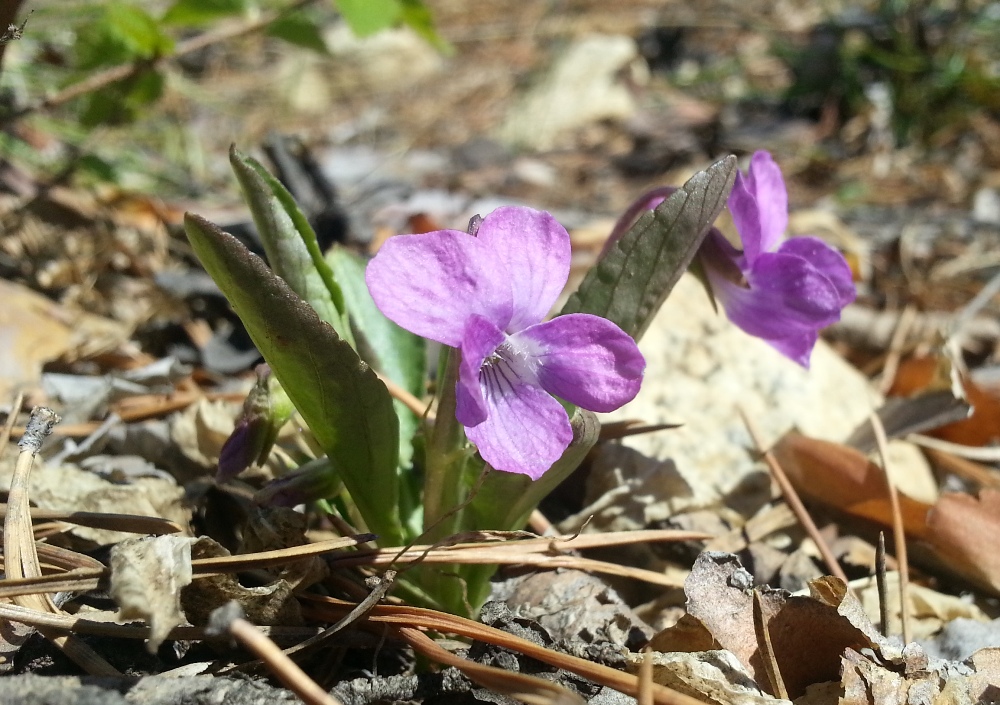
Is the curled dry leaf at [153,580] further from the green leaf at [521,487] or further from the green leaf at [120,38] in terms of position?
the green leaf at [120,38]

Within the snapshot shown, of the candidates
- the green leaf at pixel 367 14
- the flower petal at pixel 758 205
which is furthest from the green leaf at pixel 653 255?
the green leaf at pixel 367 14

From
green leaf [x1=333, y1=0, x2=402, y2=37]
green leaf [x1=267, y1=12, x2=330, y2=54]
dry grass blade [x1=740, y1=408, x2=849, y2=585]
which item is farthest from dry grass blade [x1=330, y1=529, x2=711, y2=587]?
green leaf [x1=267, y1=12, x2=330, y2=54]

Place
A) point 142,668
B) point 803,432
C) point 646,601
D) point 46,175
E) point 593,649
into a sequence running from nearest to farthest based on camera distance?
point 142,668 → point 593,649 → point 646,601 → point 803,432 → point 46,175

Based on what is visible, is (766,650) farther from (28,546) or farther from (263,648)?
(28,546)

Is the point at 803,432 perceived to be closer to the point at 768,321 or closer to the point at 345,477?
the point at 768,321

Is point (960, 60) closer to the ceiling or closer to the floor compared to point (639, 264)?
closer to the floor

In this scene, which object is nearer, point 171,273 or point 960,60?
point 171,273

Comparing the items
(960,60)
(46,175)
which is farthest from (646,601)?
(960,60)
